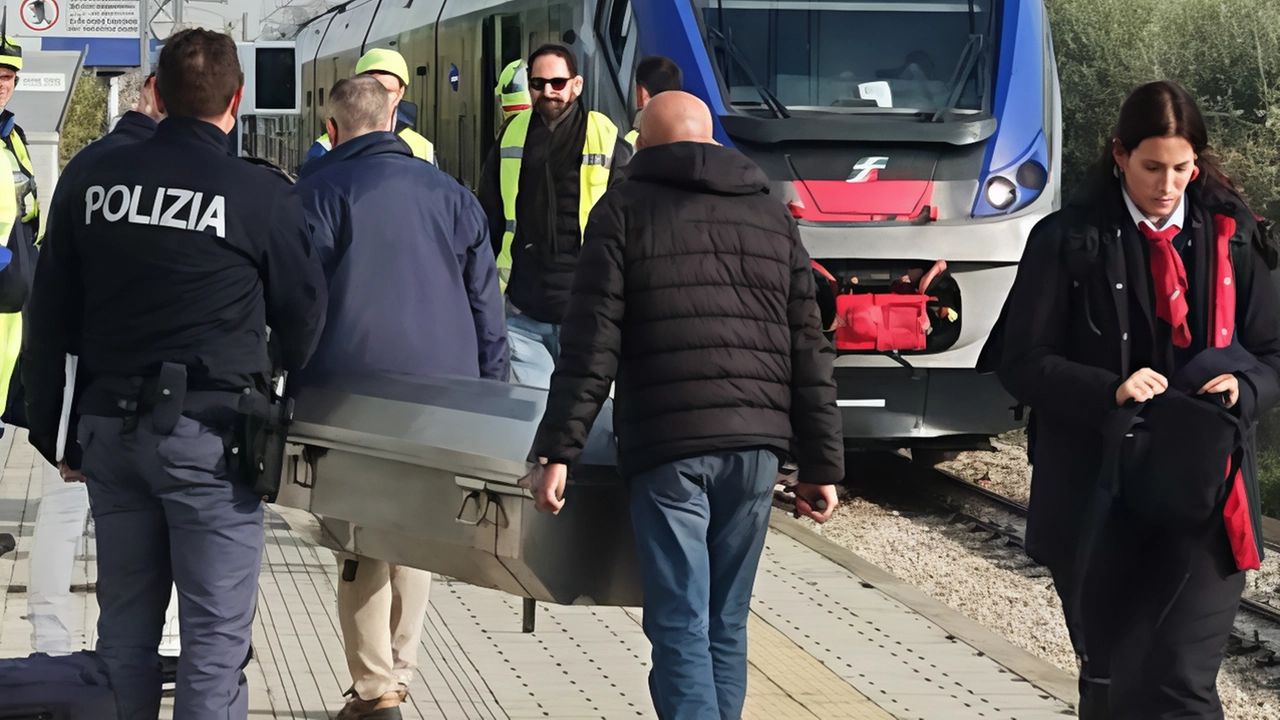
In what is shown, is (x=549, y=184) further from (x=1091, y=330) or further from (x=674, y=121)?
(x=1091, y=330)

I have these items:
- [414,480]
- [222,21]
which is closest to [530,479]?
[414,480]

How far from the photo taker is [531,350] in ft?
22.2

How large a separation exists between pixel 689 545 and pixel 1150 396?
1.02 metres

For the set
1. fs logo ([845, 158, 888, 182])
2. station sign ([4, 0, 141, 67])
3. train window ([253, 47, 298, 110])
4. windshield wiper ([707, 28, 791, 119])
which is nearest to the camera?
fs logo ([845, 158, 888, 182])

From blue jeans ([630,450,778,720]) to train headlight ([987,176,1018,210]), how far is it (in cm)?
580

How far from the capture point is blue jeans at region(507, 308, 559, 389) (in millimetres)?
6559

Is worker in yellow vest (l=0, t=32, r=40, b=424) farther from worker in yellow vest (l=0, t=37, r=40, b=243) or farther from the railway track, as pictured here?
the railway track

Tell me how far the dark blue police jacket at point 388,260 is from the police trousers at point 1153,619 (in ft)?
5.64

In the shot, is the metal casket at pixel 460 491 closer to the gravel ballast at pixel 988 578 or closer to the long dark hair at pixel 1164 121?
the long dark hair at pixel 1164 121

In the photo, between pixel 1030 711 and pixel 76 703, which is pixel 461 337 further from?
pixel 1030 711

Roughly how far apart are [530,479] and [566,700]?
1.57 metres

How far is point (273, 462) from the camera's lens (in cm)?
414

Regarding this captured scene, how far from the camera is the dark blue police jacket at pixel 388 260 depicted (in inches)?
194

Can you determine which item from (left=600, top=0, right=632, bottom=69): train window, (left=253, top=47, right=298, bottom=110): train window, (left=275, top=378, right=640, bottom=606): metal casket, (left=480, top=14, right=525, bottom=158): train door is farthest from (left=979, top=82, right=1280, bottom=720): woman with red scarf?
(left=480, top=14, right=525, bottom=158): train door
